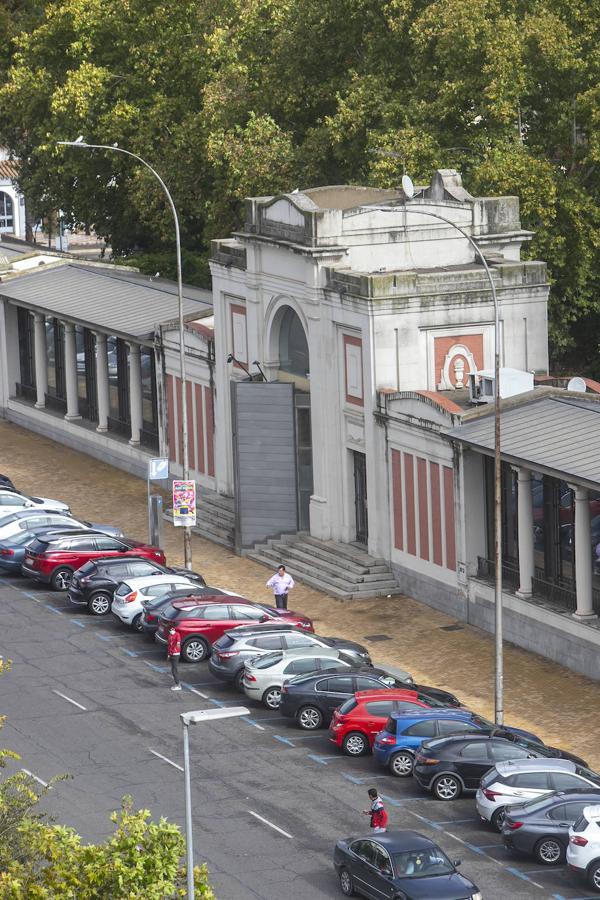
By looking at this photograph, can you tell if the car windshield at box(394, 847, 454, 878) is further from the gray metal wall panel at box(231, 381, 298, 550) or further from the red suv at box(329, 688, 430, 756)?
the gray metal wall panel at box(231, 381, 298, 550)

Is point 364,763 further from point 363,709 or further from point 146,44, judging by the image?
point 146,44

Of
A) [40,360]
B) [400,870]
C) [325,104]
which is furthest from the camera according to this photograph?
[40,360]

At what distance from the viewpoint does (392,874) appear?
3525cm

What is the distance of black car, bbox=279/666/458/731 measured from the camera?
46.0 meters

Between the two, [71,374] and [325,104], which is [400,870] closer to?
[71,374]

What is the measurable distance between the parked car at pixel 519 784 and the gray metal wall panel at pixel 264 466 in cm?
2459

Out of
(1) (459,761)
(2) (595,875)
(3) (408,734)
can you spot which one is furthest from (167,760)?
(2) (595,875)

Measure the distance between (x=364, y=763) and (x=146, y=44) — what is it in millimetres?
54039

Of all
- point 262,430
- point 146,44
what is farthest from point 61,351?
point 262,430

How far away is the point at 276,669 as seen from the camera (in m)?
47.6

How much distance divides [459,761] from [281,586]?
15.7 meters

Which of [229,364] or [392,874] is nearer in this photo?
[392,874]

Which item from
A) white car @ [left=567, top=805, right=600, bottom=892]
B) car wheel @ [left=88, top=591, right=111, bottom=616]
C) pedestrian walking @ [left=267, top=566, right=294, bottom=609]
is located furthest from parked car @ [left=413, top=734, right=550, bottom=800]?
car wheel @ [left=88, top=591, right=111, bottom=616]

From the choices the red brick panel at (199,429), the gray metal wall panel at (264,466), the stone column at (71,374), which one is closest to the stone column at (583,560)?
the gray metal wall panel at (264,466)
